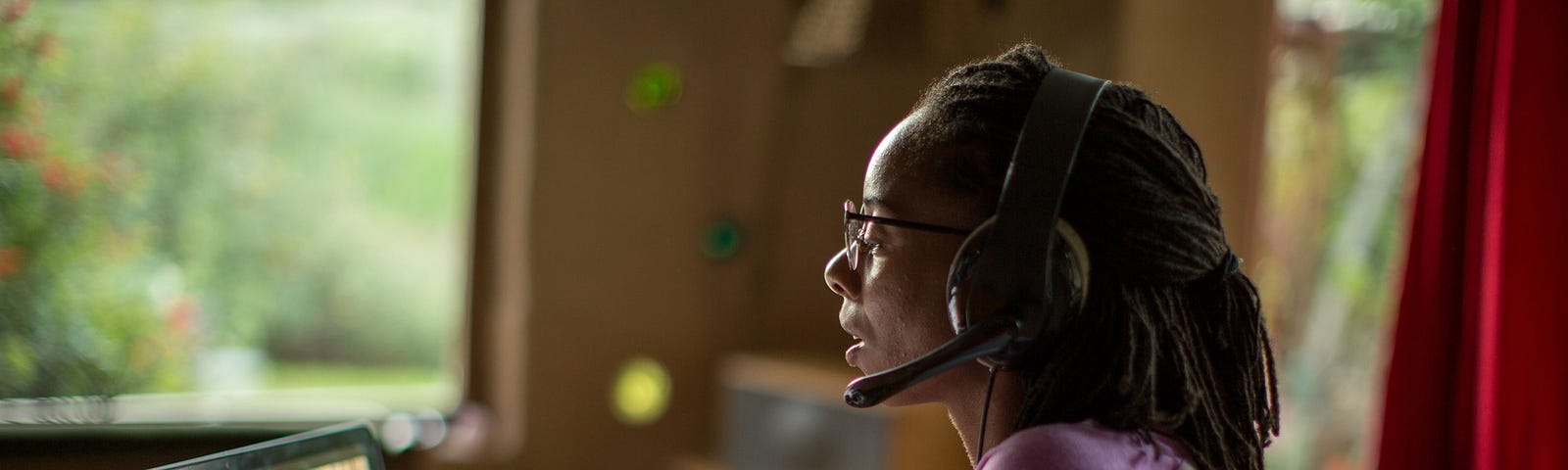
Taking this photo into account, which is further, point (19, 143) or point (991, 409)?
point (19, 143)

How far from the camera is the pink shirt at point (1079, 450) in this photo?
68cm

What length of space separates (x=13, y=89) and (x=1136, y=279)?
1.33 metres

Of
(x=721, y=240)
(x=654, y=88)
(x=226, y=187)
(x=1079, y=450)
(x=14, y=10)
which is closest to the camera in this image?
(x=1079, y=450)

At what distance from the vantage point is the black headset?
0.70 m

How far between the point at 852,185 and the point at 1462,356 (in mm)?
1317

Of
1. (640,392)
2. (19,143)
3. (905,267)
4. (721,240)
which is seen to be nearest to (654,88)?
(721,240)

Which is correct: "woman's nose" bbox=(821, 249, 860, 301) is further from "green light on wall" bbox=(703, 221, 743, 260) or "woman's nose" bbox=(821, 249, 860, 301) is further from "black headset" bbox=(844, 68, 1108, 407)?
"green light on wall" bbox=(703, 221, 743, 260)

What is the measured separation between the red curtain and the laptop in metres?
1.03

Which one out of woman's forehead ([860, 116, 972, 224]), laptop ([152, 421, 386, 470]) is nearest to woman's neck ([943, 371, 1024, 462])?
woman's forehead ([860, 116, 972, 224])

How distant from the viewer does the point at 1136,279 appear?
737 millimetres

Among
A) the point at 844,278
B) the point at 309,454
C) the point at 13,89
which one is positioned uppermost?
the point at 13,89

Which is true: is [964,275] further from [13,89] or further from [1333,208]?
[1333,208]

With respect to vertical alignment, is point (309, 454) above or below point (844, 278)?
below

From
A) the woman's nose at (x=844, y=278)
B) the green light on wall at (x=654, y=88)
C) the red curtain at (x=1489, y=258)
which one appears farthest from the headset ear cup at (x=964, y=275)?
the green light on wall at (x=654, y=88)
